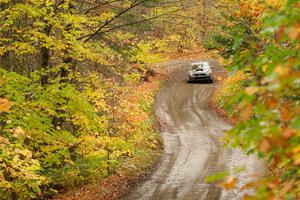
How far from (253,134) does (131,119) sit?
1604cm

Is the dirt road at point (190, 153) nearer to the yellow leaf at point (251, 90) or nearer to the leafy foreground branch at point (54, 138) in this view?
the leafy foreground branch at point (54, 138)

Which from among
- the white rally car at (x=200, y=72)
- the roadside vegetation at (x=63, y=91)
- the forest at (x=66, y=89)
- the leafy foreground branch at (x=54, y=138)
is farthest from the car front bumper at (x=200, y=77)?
the leafy foreground branch at (x=54, y=138)

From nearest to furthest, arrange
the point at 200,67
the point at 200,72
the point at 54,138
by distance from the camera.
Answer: the point at 54,138
the point at 200,67
the point at 200,72

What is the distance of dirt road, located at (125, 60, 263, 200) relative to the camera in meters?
15.2

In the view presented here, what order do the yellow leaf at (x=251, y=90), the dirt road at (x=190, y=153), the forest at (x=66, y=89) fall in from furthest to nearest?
the dirt road at (x=190, y=153), the forest at (x=66, y=89), the yellow leaf at (x=251, y=90)

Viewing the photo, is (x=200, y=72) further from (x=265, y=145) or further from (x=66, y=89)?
(x=265, y=145)

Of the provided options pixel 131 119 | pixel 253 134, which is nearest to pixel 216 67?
pixel 131 119

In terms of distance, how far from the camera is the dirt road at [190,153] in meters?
15.2

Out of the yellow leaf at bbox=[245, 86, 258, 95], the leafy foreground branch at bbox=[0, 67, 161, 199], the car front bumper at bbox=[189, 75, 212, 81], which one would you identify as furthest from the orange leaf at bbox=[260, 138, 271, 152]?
the car front bumper at bbox=[189, 75, 212, 81]

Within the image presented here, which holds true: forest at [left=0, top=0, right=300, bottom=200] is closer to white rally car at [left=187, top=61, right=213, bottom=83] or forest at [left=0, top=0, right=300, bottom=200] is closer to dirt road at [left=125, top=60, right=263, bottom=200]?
dirt road at [left=125, top=60, right=263, bottom=200]

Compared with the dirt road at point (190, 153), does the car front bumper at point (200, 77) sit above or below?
above

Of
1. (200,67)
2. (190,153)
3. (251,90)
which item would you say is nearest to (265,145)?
(251,90)

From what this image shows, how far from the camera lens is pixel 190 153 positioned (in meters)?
21.2

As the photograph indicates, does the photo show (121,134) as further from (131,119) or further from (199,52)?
(199,52)
